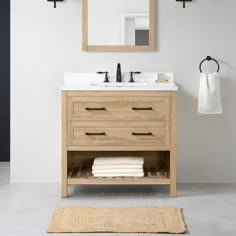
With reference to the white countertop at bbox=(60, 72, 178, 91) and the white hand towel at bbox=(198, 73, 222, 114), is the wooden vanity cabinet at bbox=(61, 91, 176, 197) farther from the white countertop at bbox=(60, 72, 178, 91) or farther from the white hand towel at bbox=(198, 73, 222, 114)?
the white hand towel at bbox=(198, 73, 222, 114)

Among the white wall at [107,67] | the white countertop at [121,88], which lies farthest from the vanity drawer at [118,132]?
the white wall at [107,67]

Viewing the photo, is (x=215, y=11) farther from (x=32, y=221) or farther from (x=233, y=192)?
(x=32, y=221)

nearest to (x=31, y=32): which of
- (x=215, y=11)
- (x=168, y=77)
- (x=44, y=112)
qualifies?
(x=44, y=112)

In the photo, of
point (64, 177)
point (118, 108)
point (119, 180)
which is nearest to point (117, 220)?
point (119, 180)

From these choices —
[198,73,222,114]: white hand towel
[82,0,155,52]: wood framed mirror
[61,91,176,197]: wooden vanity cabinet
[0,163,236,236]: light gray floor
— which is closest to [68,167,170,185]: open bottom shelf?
[61,91,176,197]: wooden vanity cabinet

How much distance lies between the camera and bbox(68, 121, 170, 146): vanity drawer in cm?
473

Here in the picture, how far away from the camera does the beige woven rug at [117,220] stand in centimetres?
387

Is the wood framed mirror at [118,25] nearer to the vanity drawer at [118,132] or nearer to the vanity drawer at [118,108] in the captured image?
the vanity drawer at [118,108]

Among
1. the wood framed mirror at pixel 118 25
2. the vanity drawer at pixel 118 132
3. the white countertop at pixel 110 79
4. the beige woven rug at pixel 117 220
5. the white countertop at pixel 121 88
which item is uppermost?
the wood framed mirror at pixel 118 25

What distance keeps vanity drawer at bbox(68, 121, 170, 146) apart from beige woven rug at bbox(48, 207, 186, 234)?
588mm

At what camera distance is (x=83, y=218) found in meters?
4.11

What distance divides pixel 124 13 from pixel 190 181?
1495 mm

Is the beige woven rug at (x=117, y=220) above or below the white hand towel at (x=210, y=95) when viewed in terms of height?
below

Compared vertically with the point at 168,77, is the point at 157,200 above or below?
below
